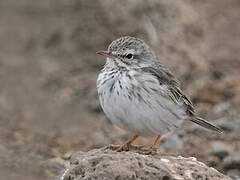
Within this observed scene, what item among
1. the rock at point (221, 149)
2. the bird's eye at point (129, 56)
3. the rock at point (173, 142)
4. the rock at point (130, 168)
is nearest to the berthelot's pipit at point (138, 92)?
the bird's eye at point (129, 56)

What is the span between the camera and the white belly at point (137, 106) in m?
7.48

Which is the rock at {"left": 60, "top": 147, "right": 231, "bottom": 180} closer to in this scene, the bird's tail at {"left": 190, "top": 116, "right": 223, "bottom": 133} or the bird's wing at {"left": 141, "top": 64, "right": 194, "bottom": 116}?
the bird's wing at {"left": 141, "top": 64, "right": 194, "bottom": 116}

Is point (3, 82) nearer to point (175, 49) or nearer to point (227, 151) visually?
point (175, 49)

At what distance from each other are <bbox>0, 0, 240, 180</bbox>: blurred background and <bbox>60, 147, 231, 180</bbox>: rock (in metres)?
2.73

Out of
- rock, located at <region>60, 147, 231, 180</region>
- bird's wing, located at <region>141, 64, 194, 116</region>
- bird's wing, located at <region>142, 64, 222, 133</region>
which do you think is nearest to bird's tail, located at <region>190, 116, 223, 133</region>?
bird's wing, located at <region>142, 64, 222, 133</region>

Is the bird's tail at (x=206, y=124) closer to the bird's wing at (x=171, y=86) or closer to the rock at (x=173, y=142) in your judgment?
the bird's wing at (x=171, y=86)

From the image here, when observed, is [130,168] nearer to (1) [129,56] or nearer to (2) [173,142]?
(1) [129,56]

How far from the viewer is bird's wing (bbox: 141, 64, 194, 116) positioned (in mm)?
8094

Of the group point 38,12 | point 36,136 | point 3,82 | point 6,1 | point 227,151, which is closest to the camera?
point 227,151

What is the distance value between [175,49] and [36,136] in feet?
13.4

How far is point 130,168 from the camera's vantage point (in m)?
6.27

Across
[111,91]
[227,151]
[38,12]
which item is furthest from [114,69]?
[38,12]

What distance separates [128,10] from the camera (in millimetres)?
12992

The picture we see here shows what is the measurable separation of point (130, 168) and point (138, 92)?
61.4 inches
